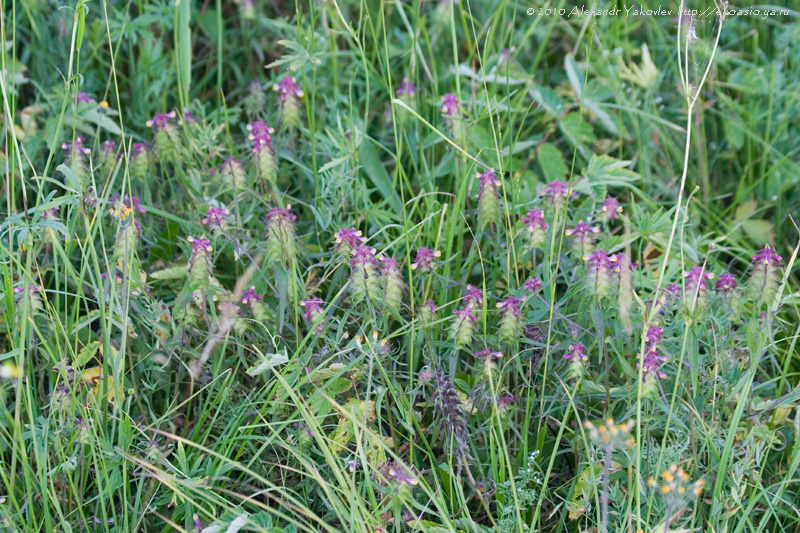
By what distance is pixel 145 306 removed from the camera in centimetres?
181

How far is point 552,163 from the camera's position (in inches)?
95.3

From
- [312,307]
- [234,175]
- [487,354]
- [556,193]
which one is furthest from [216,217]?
[556,193]

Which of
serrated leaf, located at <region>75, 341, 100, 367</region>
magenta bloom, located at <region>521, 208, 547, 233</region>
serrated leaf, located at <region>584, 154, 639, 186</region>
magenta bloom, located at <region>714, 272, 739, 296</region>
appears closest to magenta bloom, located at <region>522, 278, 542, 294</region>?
magenta bloom, located at <region>521, 208, 547, 233</region>

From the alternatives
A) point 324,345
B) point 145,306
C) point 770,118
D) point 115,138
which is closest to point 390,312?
point 324,345

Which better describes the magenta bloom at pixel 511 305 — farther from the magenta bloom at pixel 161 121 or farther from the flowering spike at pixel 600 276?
the magenta bloom at pixel 161 121

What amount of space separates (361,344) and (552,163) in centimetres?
105

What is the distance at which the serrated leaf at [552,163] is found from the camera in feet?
7.88

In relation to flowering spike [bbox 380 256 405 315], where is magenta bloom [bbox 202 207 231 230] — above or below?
above

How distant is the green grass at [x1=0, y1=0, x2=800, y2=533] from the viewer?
155 cm

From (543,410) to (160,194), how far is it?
1.20m

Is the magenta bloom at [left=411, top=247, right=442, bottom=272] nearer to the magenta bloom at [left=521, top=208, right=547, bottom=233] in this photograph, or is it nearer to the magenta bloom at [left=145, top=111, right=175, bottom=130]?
the magenta bloom at [left=521, top=208, right=547, bottom=233]

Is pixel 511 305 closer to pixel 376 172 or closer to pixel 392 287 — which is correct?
pixel 392 287

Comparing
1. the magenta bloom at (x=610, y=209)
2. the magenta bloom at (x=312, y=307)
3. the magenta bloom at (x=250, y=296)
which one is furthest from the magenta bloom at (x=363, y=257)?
the magenta bloom at (x=610, y=209)

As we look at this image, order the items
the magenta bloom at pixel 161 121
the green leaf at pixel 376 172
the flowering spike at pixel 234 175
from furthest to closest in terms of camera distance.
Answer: the green leaf at pixel 376 172 → the magenta bloom at pixel 161 121 → the flowering spike at pixel 234 175
